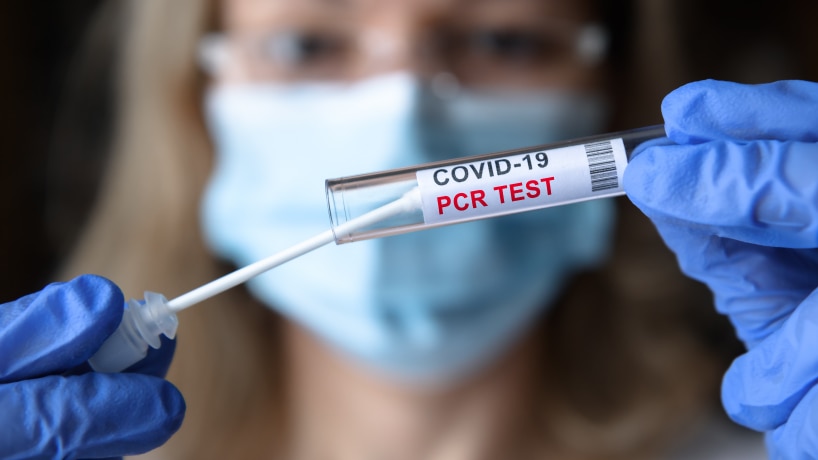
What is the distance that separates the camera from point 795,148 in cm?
82

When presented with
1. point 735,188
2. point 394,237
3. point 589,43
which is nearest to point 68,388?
point 394,237

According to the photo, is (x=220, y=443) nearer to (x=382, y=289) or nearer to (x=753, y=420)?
(x=382, y=289)

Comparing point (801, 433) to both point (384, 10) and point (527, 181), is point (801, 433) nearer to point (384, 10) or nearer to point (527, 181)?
point (527, 181)

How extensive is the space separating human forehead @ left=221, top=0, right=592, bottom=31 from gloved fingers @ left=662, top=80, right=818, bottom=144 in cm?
75

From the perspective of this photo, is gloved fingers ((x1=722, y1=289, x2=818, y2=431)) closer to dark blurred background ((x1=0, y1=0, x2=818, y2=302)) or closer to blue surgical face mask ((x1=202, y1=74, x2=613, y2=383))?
blue surgical face mask ((x1=202, y1=74, x2=613, y2=383))

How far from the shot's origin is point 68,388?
86 cm

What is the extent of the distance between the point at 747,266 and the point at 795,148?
196 mm

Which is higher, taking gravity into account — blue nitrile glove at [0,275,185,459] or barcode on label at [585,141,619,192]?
barcode on label at [585,141,619,192]

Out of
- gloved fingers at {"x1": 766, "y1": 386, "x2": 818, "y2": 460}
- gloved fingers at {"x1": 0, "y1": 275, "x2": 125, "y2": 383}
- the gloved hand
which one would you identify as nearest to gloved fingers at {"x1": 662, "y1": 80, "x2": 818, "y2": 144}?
the gloved hand

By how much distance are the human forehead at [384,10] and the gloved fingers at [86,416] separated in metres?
0.90

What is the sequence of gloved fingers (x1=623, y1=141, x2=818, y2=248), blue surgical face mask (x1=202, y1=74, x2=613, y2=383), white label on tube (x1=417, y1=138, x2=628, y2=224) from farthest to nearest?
blue surgical face mask (x1=202, y1=74, x2=613, y2=383) < white label on tube (x1=417, y1=138, x2=628, y2=224) < gloved fingers (x1=623, y1=141, x2=818, y2=248)

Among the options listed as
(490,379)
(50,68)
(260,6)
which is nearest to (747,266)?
(490,379)

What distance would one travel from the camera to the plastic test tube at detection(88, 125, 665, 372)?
894mm

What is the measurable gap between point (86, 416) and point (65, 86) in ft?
6.21
